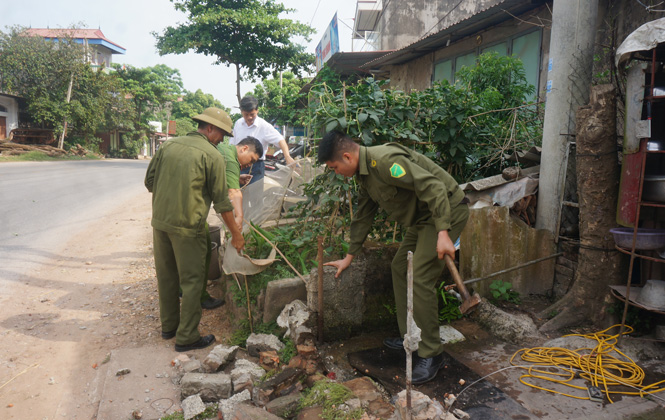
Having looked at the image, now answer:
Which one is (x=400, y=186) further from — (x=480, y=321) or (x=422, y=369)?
(x=480, y=321)

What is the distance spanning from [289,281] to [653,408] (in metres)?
Result: 2.71

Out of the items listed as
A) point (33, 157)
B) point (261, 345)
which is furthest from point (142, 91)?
point (261, 345)

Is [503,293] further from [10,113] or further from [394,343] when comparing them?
[10,113]

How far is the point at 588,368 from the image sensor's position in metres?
2.97

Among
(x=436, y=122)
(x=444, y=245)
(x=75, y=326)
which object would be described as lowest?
(x=75, y=326)

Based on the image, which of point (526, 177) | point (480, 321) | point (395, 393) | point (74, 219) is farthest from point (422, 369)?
point (74, 219)

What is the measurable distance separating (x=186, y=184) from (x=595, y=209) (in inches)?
132

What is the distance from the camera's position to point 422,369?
2969 millimetres

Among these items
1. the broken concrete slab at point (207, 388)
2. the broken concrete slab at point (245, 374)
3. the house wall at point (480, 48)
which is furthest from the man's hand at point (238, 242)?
the house wall at point (480, 48)

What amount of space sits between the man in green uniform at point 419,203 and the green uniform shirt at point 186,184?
Result: 1.08 meters

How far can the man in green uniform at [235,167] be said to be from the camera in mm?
4098

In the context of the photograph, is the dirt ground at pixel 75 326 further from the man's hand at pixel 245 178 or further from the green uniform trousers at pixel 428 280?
the green uniform trousers at pixel 428 280

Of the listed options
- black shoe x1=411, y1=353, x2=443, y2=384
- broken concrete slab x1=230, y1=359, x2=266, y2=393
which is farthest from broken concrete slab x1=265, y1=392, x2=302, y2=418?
black shoe x1=411, y1=353, x2=443, y2=384

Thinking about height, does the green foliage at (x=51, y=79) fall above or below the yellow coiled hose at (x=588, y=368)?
above
